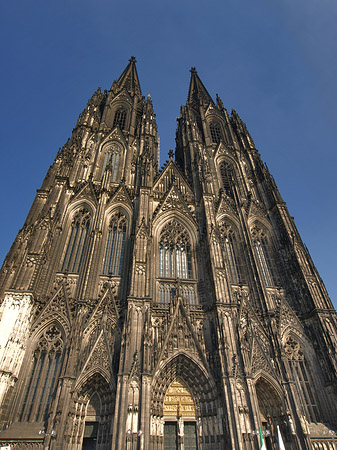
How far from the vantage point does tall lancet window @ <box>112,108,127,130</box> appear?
30.1m

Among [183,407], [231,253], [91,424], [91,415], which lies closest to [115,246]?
[231,253]

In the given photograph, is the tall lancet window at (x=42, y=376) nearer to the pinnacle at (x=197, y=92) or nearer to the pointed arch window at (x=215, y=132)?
the pointed arch window at (x=215, y=132)

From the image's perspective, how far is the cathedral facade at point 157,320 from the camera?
42.9ft

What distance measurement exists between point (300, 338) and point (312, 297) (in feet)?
8.27

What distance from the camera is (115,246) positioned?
19.8 metres

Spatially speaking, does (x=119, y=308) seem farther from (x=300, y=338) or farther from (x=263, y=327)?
(x=300, y=338)

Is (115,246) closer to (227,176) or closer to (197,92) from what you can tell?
(227,176)

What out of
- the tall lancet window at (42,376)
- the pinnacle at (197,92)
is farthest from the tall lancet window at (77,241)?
the pinnacle at (197,92)

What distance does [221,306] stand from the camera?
1608 cm

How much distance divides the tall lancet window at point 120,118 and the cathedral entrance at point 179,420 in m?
23.8

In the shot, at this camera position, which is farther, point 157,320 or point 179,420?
point 157,320

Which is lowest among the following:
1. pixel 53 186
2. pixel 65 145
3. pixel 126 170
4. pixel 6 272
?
pixel 6 272

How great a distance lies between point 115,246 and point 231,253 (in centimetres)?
821

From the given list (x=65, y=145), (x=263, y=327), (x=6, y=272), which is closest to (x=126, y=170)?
(x=65, y=145)
